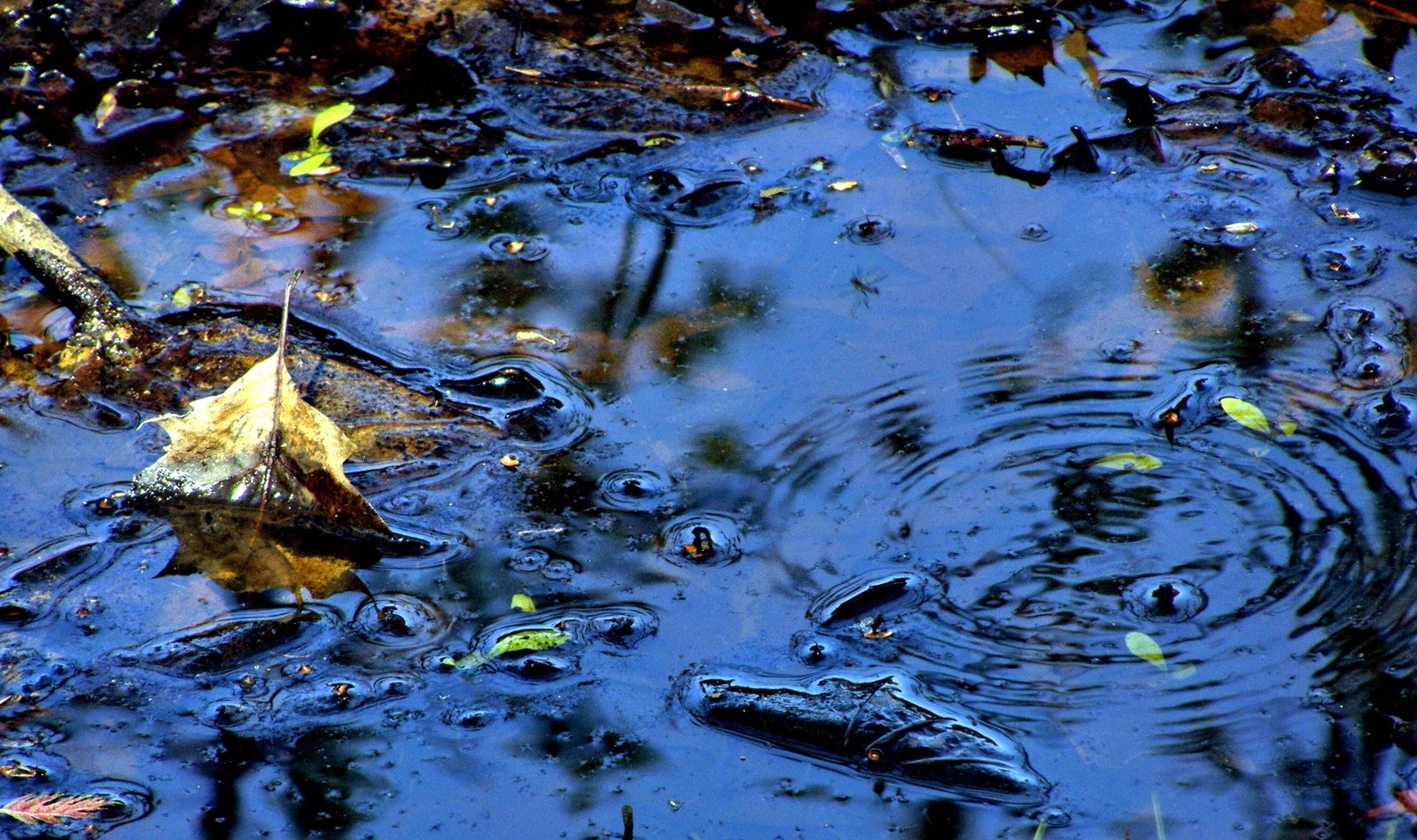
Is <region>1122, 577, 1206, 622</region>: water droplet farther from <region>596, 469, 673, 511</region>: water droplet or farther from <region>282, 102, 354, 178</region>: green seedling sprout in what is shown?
<region>282, 102, 354, 178</region>: green seedling sprout

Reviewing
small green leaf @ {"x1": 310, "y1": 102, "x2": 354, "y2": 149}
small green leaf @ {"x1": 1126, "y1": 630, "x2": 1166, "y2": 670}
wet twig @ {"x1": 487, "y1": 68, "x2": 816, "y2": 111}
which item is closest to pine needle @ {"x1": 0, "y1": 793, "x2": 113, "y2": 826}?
small green leaf @ {"x1": 1126, "y1": 630, "x2": 1166, "y2": 670}

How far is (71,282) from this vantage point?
3.16 m

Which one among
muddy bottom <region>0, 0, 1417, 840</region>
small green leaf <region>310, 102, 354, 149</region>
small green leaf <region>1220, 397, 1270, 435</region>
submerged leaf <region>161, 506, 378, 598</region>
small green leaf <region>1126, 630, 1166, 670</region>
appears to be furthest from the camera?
small green leaf <region>310, 102, 354, 149</region>

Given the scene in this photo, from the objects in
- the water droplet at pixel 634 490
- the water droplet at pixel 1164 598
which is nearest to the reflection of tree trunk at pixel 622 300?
the water droplet at pixel 634 490

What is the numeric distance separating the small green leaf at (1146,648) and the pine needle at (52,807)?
6.58 feet

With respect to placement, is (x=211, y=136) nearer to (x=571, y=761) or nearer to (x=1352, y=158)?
(x=571, y=761)

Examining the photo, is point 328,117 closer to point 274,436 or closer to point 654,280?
point 654,280

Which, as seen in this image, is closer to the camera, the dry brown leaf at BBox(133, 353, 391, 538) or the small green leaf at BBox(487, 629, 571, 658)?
the small green leaf at BBox(487, 629, 571, 658)

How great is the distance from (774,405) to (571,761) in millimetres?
1062

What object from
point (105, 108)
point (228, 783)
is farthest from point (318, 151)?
point (228, 783)

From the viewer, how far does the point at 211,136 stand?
3941mm

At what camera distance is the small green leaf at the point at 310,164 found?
3.77 metres

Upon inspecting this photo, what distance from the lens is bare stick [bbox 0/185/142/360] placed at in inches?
123

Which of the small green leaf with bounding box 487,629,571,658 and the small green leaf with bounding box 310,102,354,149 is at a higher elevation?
the small green leaf with bounding box 310,102,354,149
